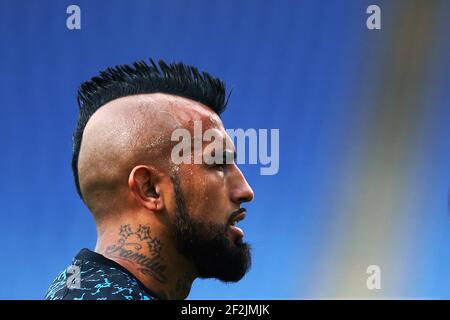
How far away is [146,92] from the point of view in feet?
16.0

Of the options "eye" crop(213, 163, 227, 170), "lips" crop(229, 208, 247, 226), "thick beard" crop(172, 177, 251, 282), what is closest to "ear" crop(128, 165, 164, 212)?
"thick beard" crop(172, 177, 251, 282)

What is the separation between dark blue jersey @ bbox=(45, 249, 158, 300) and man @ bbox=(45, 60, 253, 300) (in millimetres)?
17

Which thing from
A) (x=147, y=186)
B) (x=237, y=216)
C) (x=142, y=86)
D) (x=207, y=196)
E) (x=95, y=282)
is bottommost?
(x=95, y=282)

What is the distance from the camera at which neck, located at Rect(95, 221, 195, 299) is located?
434cm

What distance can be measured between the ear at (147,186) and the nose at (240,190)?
583 mm

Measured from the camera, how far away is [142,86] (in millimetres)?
4949

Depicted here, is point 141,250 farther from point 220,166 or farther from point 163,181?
point 220,166

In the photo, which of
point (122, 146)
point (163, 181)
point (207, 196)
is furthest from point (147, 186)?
point (207, 196)

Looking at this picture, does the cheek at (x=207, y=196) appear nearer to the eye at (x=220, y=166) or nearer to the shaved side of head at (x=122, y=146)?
the eye at (x=220, y=166)

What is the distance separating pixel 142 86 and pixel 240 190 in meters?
1.22

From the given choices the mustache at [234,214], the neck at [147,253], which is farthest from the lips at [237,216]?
the neck at [147,253]

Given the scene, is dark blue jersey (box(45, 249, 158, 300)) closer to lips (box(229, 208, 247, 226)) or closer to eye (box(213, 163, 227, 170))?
lips (box(229, 208, 247, 226))
